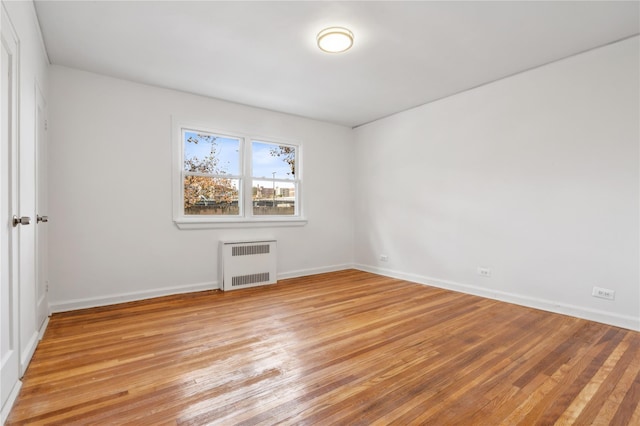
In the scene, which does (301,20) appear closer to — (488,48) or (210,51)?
(210,51)

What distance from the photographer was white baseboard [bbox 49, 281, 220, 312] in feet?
10.9

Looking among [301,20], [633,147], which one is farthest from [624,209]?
[301,20]

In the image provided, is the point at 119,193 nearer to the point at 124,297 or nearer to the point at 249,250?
the point at 124,297

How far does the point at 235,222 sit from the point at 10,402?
300 cm

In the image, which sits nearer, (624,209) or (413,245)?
(624,209)

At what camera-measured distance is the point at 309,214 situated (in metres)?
5.28

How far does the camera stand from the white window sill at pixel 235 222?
4078 mm

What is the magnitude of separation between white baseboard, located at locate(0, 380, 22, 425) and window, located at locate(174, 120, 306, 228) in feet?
7.75

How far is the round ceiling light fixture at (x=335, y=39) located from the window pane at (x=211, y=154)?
2.21 m

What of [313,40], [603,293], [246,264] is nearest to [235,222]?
[246,264]

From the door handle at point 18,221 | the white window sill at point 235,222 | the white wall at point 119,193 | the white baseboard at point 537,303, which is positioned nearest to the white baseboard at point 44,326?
the white wall at point 119,193

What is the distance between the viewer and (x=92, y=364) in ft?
7.11

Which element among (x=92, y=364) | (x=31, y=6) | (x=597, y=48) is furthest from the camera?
(x=597, y=48)

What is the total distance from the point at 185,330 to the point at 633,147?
14.6ft
